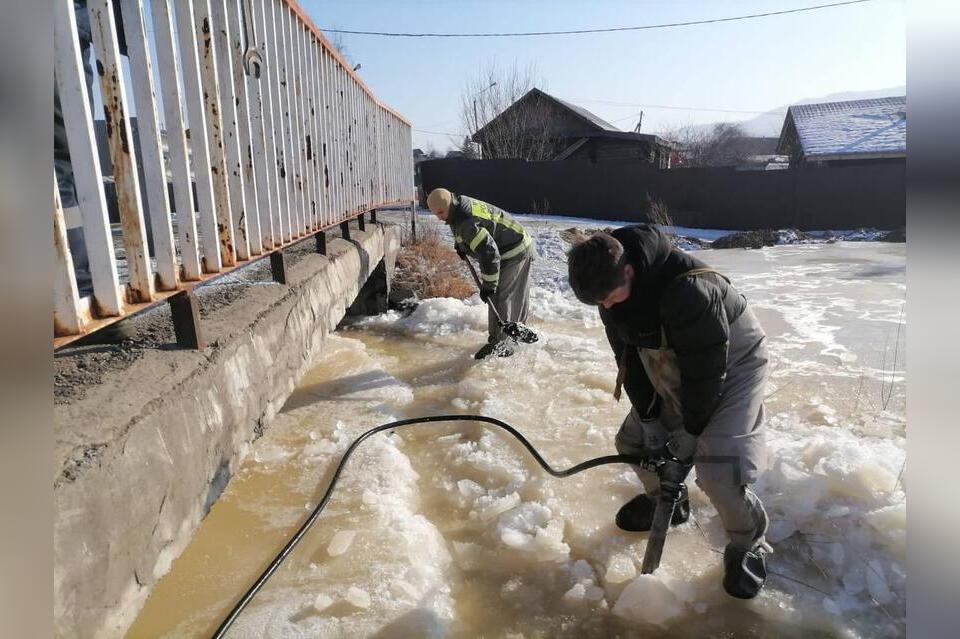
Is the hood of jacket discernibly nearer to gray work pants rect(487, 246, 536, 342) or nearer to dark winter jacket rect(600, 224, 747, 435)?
dark winter jacket rect(600, 224, 747, 435)

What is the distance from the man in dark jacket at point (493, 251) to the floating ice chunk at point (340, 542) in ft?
9.31

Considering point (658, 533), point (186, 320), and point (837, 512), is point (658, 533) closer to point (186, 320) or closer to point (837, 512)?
point (837, 512)

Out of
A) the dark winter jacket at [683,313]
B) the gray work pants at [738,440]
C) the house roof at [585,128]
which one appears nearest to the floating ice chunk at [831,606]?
the gray work pants at [738,440]

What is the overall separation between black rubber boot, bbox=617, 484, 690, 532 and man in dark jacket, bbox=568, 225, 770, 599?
15.0 inches

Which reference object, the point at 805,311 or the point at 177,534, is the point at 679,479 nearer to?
the point at 177,534

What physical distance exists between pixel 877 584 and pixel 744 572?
55 centimetres

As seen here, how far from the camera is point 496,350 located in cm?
530

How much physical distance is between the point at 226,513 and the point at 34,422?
2.51 metres

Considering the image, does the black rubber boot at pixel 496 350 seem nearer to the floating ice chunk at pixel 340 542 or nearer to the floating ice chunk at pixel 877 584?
the floating ice chunk at pixel 340 542

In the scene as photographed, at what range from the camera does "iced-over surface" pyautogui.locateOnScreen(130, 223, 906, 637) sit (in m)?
2.14

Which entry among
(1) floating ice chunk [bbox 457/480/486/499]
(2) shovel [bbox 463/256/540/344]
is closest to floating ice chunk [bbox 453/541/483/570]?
(1) floating ice chunk [bbox 457/480/486/499]

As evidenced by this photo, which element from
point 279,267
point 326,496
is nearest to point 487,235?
point 279,267

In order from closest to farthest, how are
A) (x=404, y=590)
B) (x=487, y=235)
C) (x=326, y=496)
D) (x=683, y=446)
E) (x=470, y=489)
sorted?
1. (x=404, y=590)
2. (x=683, y=446)
3. (x=326, y=496)
4. (x=470, y=489)
5. (x=487, y=235)

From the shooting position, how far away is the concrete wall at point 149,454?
135 centimetres
